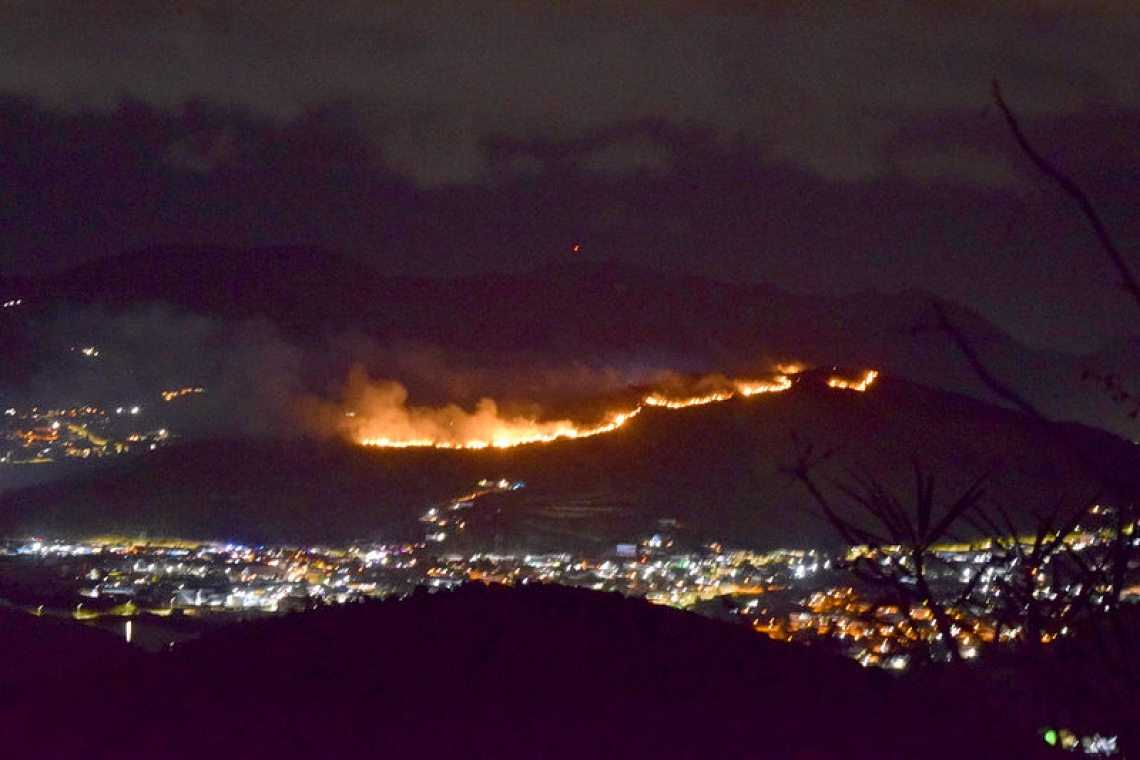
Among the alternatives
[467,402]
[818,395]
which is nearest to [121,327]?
[467,402]

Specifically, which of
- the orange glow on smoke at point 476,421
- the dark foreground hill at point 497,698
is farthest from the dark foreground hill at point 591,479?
the dark foreground hill at point 497,698

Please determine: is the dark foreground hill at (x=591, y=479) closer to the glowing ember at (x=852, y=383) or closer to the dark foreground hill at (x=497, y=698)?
the glowing ember at (x=852, y=383)

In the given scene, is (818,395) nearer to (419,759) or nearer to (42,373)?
(42,373)

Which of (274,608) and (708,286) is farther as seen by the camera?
(708,286)

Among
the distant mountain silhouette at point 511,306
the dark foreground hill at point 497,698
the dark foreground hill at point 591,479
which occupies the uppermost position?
the distant mountain silhouette at point 511,306

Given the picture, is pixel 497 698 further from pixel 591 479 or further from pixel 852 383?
pixel 852 383

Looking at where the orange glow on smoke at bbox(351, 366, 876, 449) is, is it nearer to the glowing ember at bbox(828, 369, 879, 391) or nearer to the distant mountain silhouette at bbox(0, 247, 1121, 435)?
the glowing ember at bbox(828, 369, 879, 391)
